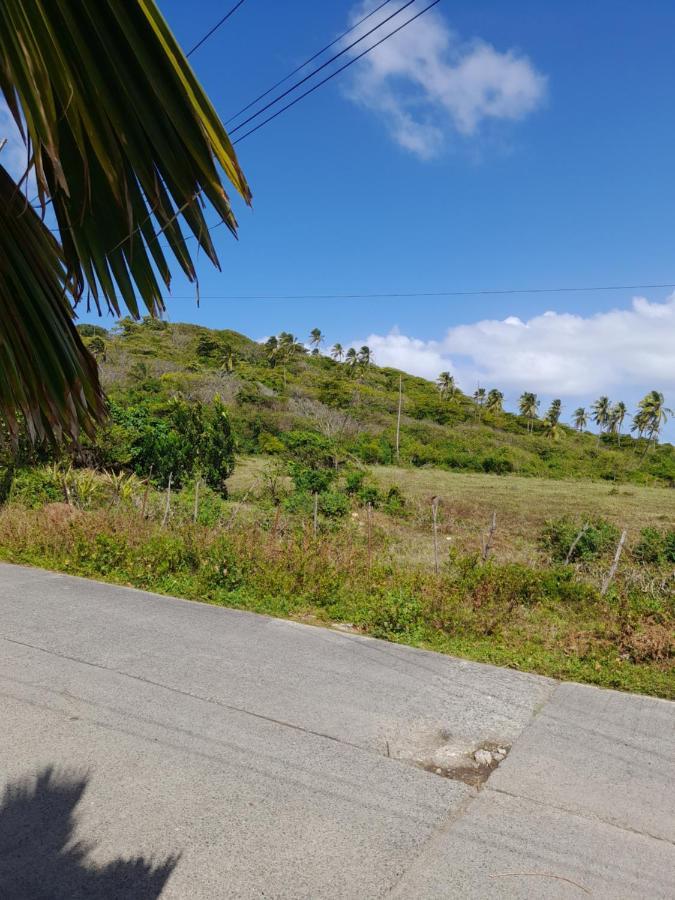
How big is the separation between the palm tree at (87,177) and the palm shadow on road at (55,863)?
7.52ft

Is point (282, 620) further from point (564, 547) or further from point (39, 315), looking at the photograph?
point (564, 547)

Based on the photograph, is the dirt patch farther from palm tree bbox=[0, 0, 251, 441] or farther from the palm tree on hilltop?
the palm tree on hilltop

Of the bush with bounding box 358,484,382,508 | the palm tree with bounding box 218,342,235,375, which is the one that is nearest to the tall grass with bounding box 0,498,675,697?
the bush with bounding box 358,484,382,508

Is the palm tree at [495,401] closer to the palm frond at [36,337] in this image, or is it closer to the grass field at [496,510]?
the grass field at [496,510]

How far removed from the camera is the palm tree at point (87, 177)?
0.99 metres

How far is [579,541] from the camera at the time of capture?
15.0 metres

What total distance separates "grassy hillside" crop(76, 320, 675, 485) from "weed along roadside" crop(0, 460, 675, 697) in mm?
16771

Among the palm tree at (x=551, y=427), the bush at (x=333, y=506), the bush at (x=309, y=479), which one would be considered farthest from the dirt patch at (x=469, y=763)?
the palm tree at (x=551, y=427)

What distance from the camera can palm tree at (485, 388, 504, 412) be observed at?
7788 cm

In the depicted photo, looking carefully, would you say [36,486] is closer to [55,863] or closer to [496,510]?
[55,863]

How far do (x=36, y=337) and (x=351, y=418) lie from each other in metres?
49.5

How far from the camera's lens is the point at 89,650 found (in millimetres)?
6016

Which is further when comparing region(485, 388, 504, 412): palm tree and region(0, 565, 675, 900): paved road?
region(485, 388, 504, 412): palm tree

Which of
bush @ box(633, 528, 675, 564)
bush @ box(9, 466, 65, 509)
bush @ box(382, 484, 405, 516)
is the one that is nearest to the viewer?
bush @ box(9, 466, 65, 509)
